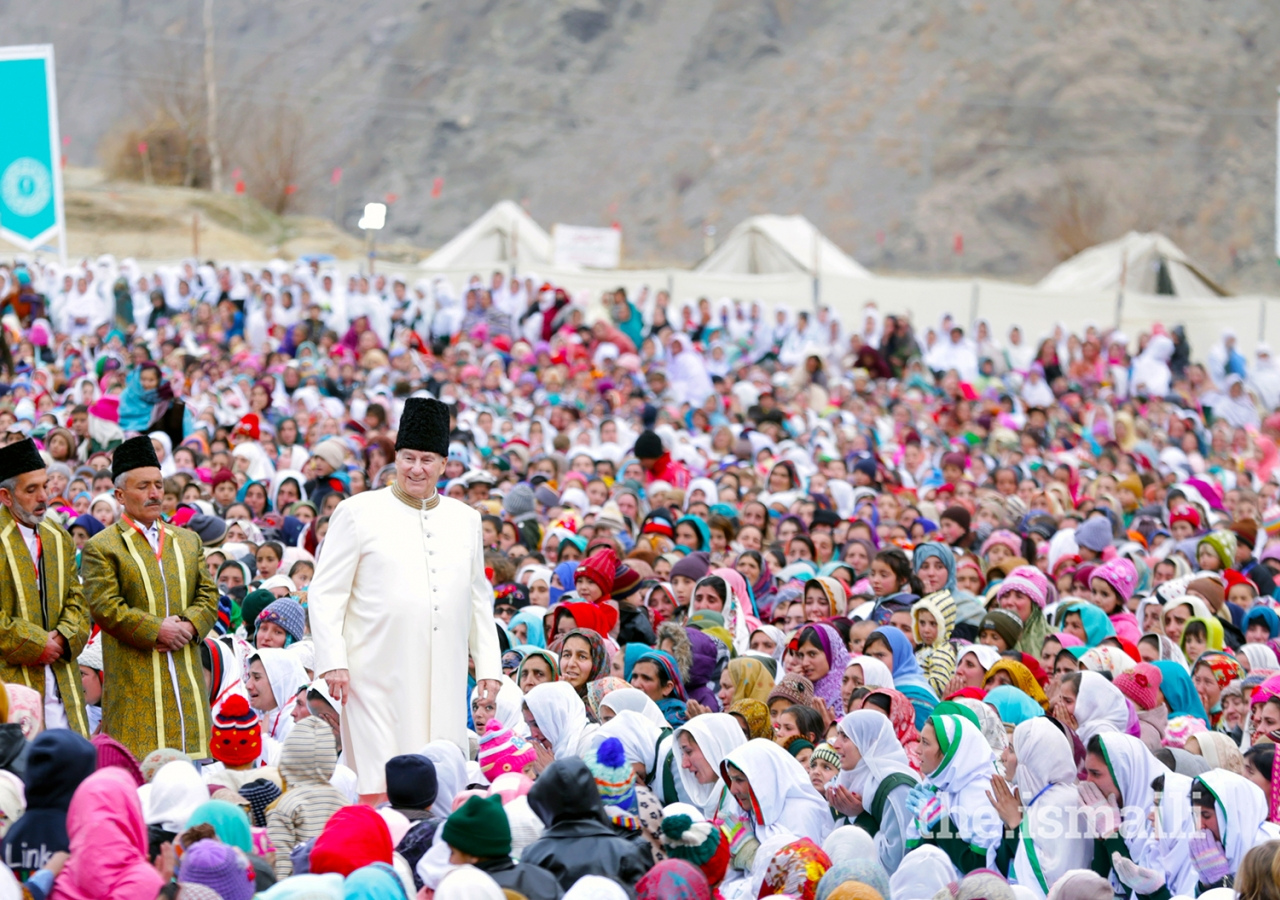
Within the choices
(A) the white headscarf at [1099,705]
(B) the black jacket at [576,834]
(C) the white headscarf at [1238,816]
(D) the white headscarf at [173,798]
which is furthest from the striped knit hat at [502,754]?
(C) the white headscarf at [1238,816]

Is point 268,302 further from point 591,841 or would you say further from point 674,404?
point 591,841

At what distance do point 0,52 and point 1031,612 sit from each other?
34.9 ft

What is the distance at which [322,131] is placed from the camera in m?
51.4

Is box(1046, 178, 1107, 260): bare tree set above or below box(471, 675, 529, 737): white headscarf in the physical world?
above

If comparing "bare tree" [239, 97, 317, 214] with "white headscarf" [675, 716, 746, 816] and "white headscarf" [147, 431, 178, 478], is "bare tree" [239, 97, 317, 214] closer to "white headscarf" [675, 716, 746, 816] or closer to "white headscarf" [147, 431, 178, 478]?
"white headscarf" [147, 431, 178, 478]

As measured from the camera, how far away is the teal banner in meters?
13.5

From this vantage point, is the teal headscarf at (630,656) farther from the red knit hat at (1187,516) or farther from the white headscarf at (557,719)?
the red knit hat at (1187,516)

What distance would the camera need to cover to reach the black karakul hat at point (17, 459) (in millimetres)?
5055

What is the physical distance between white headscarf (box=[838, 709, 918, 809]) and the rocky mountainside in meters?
34.5

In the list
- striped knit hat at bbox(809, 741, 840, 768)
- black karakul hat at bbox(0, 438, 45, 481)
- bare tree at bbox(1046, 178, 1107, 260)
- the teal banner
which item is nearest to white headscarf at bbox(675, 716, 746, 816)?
striped knit hat at bbox(809, 741, 840, 768)

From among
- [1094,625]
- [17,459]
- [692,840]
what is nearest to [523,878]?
[692,840]

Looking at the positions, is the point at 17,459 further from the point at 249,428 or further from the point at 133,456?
the point at 249,428

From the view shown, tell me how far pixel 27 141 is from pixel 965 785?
440 inches

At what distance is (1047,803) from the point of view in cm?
498
